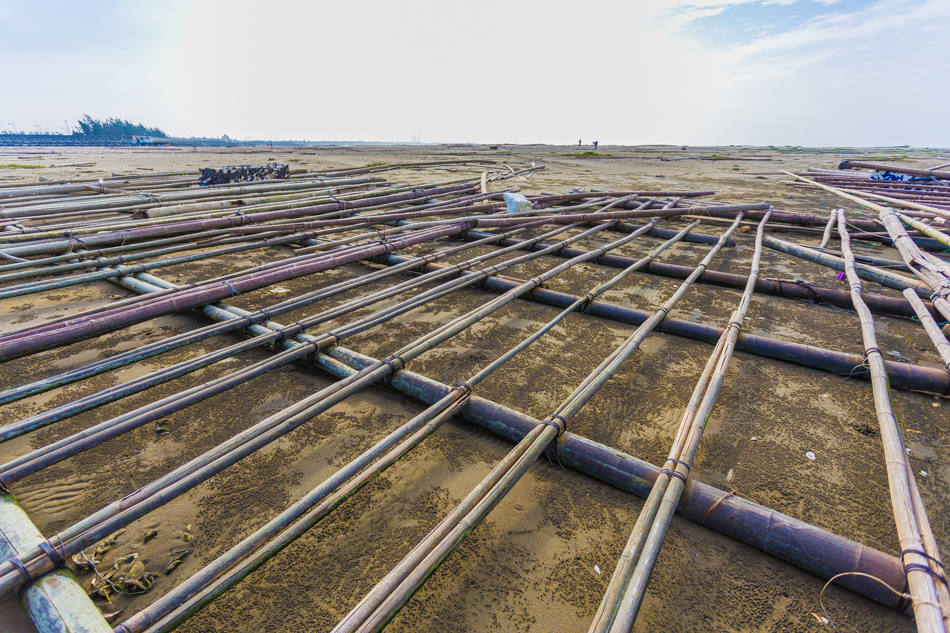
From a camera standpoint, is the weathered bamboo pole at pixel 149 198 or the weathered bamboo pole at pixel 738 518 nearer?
the weathered bamboo pole at pixel 738 518

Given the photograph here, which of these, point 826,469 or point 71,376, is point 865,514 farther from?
point 71,376

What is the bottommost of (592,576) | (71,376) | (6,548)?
(592,576)

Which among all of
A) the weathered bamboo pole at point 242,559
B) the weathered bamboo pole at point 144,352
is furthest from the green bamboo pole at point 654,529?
the weathered bamboo pole at point 144,352

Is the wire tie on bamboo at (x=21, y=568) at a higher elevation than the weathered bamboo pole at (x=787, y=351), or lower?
higher

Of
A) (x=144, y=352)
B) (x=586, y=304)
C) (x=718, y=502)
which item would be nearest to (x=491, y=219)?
(x=586, y=304)

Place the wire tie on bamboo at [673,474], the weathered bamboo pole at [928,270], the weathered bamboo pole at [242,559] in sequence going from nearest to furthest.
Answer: the weathered bamboo pole at [242,559] < the wire tie on bamboo at [673,474] < the weathered bamboo pole at [928,270]

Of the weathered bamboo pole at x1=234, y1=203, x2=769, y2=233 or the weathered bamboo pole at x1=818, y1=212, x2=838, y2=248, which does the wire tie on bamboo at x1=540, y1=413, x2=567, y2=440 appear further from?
the weathered bamboo pole at x1=818, y1=212, x2=838, y2=248

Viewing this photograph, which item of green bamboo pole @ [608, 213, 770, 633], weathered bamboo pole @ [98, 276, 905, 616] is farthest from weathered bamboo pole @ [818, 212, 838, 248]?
weathered bamboo pole @ [98, 276, 905, 616]

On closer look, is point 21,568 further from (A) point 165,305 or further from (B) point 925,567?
(B) point 925,567

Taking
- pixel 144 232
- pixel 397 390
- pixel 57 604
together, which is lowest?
pixel 397 390

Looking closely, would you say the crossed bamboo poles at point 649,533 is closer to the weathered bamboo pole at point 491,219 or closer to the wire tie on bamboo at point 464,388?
the wire tie on bamboo at point 464,388

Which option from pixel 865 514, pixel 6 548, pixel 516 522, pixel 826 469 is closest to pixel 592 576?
pixel 516 522
